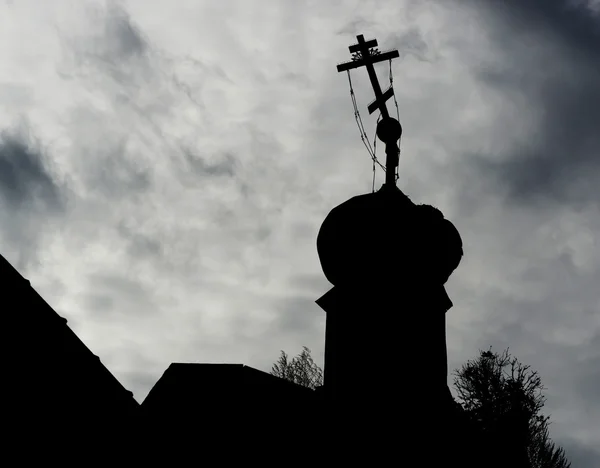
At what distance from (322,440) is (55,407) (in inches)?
226

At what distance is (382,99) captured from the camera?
14328 mm

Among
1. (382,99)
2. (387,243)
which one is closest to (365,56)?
(382,99)

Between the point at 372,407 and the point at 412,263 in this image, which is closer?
the point at 372,407

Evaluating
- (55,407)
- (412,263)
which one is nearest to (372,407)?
(412,263)

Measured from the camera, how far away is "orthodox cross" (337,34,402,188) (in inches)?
531

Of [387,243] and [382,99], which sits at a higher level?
[382,99]

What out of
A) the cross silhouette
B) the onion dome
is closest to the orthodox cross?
the cross silhouette

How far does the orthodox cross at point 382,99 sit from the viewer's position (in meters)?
13.5

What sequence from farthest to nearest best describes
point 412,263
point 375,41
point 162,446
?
point 375,41 < point 412,263 < point 162,446

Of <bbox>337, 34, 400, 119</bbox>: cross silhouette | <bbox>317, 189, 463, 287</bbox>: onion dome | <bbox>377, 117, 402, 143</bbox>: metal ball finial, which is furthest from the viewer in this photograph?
<bbox>377, 117, 402, 143</bbox>: metal ball finial

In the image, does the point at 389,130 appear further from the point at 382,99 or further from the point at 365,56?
the point at 365,56

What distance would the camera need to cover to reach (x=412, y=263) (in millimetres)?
12516

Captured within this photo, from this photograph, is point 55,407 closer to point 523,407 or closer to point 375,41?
Answer: point 375,41

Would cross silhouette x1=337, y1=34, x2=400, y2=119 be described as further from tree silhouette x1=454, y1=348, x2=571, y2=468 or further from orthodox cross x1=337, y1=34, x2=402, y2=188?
tree silhouette x1=454, y1=348, x2=571, y2=468
